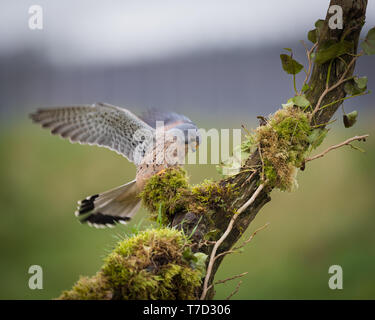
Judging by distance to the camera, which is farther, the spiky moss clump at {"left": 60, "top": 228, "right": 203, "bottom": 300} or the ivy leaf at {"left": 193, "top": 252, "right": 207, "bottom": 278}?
the ivy leaf at {"left": 193, "top": 252, "right": 207, "bottom": 278}

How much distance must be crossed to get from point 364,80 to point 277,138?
1.54 feet

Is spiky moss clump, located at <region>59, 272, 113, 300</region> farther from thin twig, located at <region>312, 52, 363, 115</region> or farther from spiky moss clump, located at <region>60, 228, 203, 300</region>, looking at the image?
thin twig, located at <region>312, 52, 363, 115</region>

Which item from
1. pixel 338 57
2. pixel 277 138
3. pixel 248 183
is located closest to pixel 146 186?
pixel 248 183

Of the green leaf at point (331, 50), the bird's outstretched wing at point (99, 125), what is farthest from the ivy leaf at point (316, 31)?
Result: the bird's outstretched wing at point (99, 125)

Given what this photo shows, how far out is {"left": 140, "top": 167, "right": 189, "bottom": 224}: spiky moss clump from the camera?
1.90 meters

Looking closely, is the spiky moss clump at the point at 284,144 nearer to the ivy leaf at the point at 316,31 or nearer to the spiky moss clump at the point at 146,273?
the ivy leaf at the point at 316,31

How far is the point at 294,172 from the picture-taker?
65.6 inches

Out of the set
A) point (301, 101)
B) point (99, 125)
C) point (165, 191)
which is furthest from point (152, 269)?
point (99, 125)

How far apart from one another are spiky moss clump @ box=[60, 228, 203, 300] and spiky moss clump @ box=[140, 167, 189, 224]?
371 mm

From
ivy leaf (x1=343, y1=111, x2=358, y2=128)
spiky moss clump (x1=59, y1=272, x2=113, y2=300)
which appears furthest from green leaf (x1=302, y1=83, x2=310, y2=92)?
spiky moss clump (x1=59, y1=272, x2=113, y2=300)

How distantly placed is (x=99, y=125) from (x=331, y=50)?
→ 1.66m

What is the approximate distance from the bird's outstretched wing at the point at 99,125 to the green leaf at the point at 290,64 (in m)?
1.19

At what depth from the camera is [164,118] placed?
2750 mm
